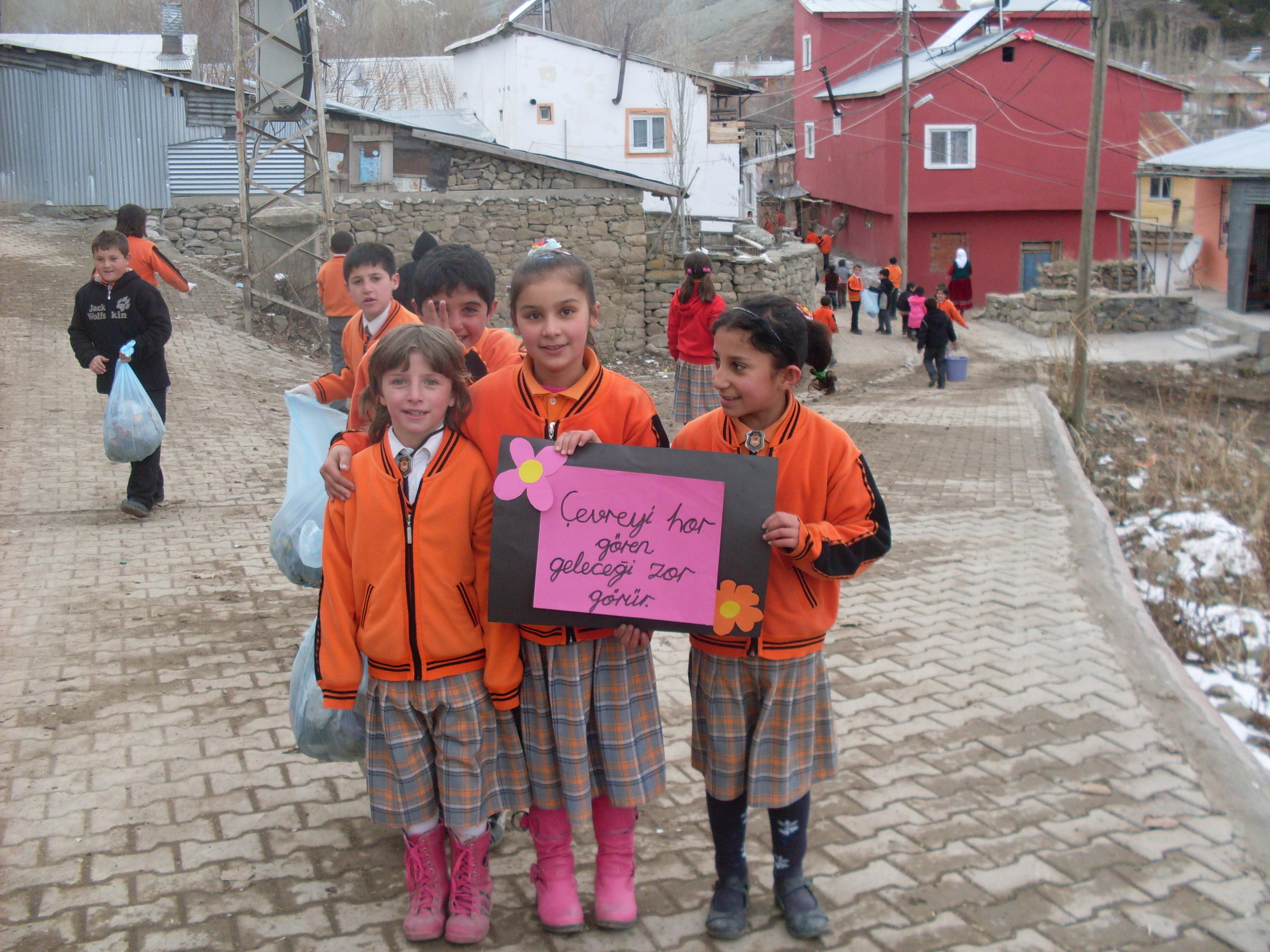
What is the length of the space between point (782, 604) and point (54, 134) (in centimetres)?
2053

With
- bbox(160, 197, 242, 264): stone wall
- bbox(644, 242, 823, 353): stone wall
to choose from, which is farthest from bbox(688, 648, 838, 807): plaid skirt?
bbox(160, 197, 242, 264): stone wall

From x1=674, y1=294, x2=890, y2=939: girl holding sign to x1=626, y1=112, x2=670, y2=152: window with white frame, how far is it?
88.5 feet

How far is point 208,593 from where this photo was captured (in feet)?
18.9

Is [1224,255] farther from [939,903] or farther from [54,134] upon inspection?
[939,903]

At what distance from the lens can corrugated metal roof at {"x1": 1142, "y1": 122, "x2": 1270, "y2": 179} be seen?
20250 millimetres

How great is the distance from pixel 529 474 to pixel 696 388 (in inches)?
257

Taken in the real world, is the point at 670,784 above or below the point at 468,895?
below

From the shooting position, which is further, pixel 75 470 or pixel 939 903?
pixel 75 470

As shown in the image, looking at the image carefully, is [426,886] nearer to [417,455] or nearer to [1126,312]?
[417,455]

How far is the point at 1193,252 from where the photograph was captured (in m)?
27.9

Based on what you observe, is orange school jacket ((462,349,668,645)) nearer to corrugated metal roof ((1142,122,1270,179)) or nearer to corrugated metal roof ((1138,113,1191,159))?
corrugated metal roof ((1142,122,1270,179))

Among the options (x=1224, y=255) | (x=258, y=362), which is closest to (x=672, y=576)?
(x=258, y=362)

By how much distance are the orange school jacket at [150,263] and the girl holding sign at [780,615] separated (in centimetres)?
638

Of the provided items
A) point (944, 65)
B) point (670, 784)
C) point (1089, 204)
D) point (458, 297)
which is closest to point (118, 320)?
point (458, 297)
